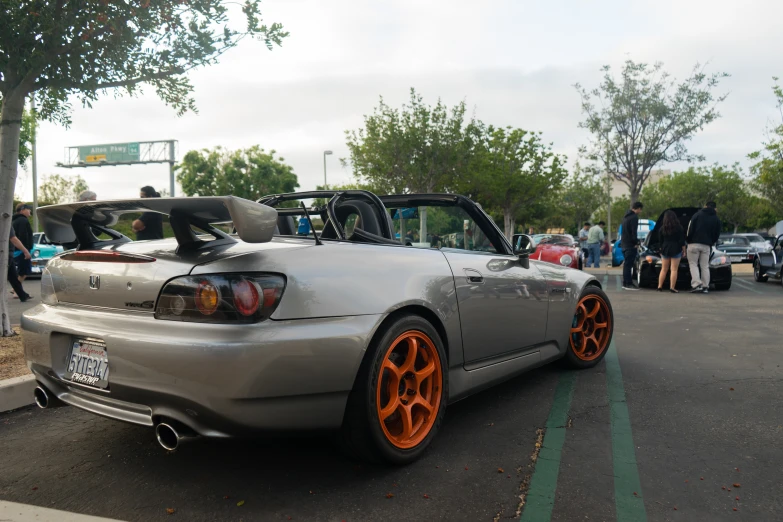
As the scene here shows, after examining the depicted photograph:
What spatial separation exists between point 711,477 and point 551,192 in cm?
3969

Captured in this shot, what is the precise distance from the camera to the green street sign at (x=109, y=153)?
4441 centimetres

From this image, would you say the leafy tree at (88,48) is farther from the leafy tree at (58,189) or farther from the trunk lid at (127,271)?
the leafy tree at (58,189)

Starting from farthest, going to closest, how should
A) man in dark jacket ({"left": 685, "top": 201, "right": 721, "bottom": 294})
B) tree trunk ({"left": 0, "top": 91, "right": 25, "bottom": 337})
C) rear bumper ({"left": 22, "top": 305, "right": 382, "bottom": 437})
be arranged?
man in dark jacket ({"left": 685, "top": 201, "right": 721, "bottom": 294})
tree trunk ({"left": 0, "top": 91, "right": 25, "bottom": 337})
rear bumper ({"left": 22, "top": 305, "right": 382, "bottom": 437})

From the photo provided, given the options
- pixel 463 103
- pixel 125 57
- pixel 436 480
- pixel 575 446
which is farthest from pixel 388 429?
pixel 463 103

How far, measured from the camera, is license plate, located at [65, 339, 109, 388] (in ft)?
8.41

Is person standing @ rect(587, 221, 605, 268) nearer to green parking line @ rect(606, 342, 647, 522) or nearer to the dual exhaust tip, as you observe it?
green parking line @ rect(606, 342, 647, 522)

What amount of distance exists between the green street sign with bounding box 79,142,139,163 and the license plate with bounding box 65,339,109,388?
4570cm

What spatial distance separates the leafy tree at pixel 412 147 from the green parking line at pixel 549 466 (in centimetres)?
2498

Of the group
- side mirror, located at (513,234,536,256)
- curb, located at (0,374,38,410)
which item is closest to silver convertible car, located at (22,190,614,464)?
side mirror, located at (513,234,536,256)

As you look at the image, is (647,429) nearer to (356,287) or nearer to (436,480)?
(436,480)

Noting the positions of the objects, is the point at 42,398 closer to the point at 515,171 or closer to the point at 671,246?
the point at 671,246

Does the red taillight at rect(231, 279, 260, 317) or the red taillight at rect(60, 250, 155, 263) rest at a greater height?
the red taillight at rect(60, 250, 155, 263)

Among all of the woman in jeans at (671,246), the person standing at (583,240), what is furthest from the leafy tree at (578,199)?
the woman in jeans at (671,246)

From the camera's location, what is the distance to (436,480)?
269 cm
